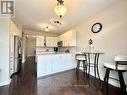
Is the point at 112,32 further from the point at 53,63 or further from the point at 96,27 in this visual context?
the point at 53,63

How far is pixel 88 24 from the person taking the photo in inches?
191

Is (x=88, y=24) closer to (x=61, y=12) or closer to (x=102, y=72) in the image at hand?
(x=102, y=72)

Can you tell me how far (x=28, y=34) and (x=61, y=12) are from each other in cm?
654

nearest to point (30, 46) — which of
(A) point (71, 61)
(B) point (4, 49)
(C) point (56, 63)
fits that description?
(A) point (71, 61)

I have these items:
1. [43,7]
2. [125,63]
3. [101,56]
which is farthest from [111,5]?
[43,7]

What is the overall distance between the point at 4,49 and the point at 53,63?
206cm

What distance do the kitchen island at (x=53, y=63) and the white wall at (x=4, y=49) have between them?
1149 millimetres

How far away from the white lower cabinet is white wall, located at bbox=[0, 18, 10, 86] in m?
1.16

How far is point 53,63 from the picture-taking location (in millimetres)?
4707

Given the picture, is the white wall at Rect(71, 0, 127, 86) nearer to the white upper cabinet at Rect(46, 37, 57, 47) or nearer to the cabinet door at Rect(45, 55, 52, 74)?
the cabinet door at Rect(45, 55, 52, 74)

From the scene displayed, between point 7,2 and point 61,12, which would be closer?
point 61,12

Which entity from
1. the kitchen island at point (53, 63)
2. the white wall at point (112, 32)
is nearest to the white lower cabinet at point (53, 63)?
the kitchen island at point (53, 63)

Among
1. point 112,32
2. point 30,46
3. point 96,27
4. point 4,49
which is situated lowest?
point 4,49

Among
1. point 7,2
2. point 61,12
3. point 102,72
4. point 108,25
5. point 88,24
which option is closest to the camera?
point 61,12
